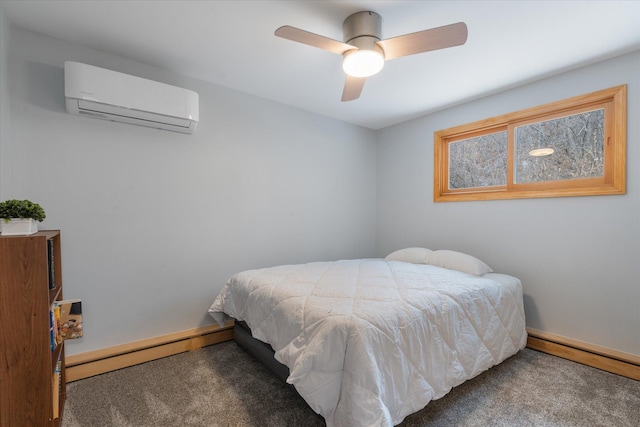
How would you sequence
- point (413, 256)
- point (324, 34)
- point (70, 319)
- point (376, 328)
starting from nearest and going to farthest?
point (376, 328), point (70, 319), point (324, 34), point (413, 256)

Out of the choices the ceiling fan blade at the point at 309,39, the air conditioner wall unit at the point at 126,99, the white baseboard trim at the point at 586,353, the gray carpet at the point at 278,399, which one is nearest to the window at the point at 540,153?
Result: the white baseboard trim at the point at 586,353

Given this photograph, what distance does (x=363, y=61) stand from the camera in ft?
5.99

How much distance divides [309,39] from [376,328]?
1.60m

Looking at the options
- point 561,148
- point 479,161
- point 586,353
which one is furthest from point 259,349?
point 561,148

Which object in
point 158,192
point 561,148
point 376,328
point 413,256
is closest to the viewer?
point 376,328

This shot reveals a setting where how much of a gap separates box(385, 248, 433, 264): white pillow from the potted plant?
286 cm

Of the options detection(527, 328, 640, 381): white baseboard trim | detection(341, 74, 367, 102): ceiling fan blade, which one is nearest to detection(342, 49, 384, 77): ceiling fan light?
detection(341, 74, 367, 102): ceiling fan blade

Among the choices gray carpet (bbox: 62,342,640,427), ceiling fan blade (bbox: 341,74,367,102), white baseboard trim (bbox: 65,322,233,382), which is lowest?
gray carpet (bbox: 62,342,640,427)

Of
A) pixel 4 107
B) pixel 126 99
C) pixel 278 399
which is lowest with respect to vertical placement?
pixel 278 399

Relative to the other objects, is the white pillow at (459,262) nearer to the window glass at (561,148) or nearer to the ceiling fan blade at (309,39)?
the window glass at (561,148)

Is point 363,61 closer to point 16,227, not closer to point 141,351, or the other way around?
point 16,227

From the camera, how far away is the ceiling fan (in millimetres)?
1614

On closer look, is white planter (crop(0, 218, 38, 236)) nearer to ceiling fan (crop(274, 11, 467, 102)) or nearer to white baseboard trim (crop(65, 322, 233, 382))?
white baseboard trim (crop(65, 322, 233, 382))

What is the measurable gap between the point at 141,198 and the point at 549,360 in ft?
11.6
